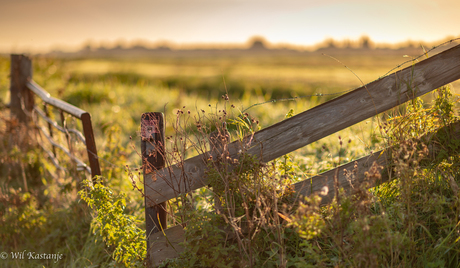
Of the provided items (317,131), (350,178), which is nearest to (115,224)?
(317,131)

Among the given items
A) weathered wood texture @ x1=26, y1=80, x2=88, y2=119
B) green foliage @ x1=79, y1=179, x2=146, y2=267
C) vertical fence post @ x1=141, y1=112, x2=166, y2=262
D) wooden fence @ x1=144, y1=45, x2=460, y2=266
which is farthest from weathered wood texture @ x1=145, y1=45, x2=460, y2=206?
weathered wood texture @ x1=26, y1=80, x2=88, y2=119

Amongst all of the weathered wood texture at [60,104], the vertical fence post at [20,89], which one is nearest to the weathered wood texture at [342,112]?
the weathered wood texture at [60,104]

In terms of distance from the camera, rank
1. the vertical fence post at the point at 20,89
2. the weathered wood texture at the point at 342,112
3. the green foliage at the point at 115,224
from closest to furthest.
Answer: the weathered wood texture at the point at 342,112 < the green foliage at the point at 115,224 < the vertical fence post at the point at 20,89

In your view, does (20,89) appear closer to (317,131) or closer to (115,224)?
(115,224)

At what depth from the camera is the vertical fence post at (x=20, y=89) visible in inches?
236

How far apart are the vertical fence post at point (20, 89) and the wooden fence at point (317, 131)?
4.63m

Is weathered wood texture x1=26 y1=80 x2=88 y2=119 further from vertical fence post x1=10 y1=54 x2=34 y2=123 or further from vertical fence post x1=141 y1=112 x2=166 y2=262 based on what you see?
vertical fence post x1=141 y1=112 x2=166 y2=262

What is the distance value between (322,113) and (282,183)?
0.61 m

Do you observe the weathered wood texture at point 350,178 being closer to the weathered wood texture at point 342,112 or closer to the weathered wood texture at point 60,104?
the weathered wood texture at point 342,112

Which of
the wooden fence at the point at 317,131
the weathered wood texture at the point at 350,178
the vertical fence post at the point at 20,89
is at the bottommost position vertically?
the weathered wood texture at the point at 350,178

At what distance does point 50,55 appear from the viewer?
14.4m

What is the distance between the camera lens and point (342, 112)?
238cm

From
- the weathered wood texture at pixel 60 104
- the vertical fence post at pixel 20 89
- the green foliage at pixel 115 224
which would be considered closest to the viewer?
the green foliage at pixel 115 224

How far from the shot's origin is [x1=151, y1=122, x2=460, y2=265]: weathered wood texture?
2373mm
